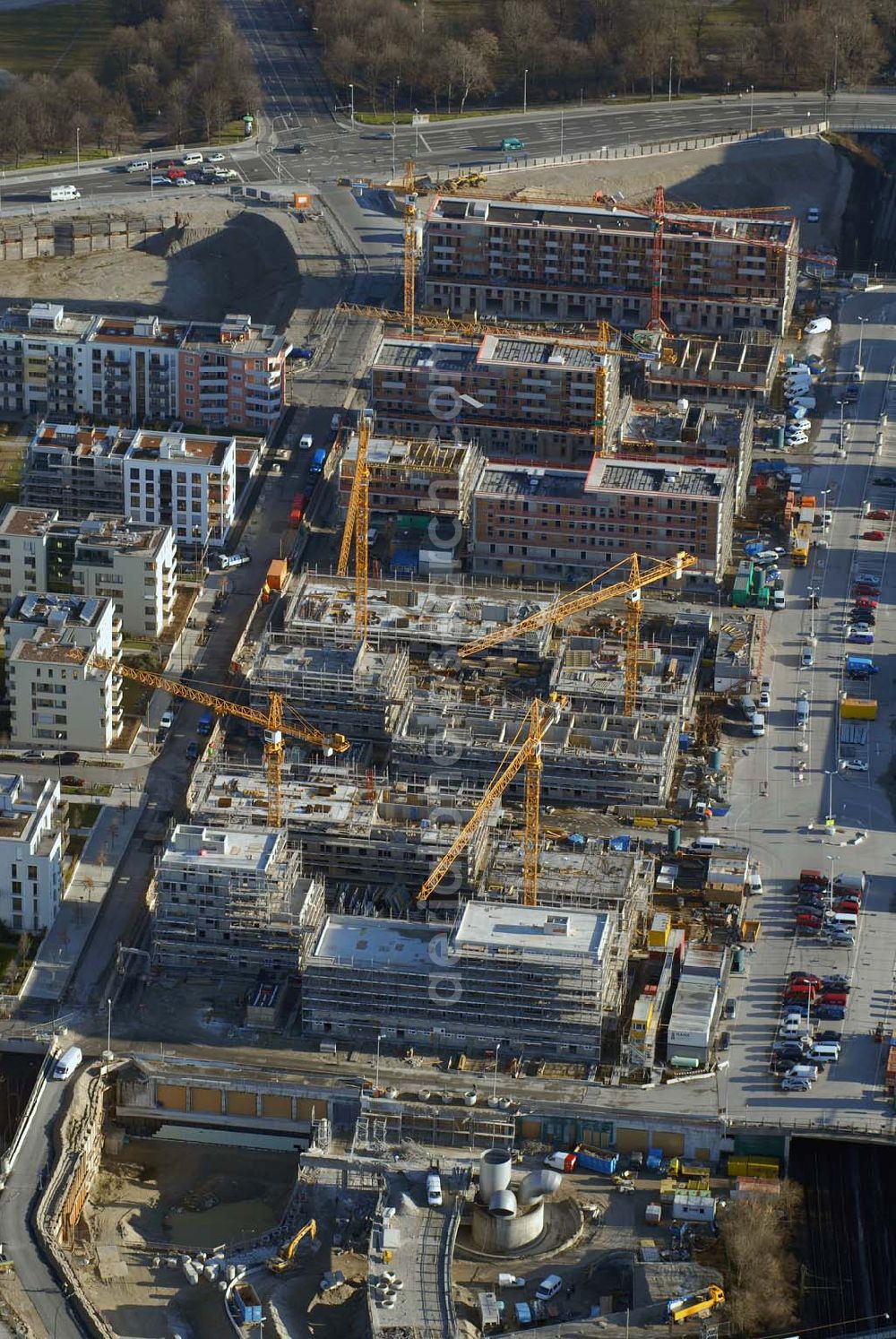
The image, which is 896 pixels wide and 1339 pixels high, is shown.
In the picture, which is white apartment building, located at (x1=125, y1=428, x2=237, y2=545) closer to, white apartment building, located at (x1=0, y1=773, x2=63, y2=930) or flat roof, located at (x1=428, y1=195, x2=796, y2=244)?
white apartment building, located at (x1=0, y1=773, x2=63, y2=930)

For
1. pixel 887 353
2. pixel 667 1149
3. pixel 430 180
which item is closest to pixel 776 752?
pixel 667 1149

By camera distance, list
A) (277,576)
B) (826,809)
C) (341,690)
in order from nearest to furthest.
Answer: (826,809) → (341,690) → (277,576)

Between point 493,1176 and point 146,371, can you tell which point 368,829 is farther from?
point 146,371

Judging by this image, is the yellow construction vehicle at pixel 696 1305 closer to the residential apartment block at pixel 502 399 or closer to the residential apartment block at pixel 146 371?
the residential apartment block at pixel 502 399

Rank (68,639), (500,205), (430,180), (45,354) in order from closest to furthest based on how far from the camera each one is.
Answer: (68,639)
(45,354)
(500,205)
(430,180)

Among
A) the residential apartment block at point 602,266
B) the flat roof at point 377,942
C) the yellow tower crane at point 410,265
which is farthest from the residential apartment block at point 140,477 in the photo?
the flat roof at point 377,942

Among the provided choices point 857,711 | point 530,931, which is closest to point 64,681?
point 530,931

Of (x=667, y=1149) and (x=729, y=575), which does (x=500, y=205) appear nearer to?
(x=729, y=575)
